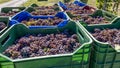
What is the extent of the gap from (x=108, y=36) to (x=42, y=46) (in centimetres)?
143

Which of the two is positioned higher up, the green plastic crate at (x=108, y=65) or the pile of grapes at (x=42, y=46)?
the pile of grapes at (x=42, y=46)

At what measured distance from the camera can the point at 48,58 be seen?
2.83 meters

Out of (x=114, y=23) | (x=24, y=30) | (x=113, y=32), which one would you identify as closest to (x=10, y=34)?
(x=24, y=30)

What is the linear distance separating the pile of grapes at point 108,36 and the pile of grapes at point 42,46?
18.9 inches

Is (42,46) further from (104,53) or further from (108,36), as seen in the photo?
(108,36)

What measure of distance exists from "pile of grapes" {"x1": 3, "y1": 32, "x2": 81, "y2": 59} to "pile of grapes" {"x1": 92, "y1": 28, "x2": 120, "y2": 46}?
481 millimetres

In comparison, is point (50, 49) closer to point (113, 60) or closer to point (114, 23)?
point (113, 60)

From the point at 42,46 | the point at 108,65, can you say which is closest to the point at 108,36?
the point at 108,65

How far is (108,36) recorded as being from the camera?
4.06m

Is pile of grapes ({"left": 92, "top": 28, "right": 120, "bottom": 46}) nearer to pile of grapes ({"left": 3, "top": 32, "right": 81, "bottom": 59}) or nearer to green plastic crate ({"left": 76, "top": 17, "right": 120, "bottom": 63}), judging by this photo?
pile of grapes ({"left": 3, "top": 32, "right": 81, "bottom": 59})

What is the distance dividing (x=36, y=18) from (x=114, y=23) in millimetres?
2560

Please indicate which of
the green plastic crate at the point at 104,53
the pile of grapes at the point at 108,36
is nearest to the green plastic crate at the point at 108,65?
the green plastic crate at the point at 104,53

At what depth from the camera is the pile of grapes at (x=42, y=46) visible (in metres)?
3.30

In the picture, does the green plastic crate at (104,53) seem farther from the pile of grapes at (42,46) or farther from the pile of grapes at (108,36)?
the pile of grapes at (108,36)
